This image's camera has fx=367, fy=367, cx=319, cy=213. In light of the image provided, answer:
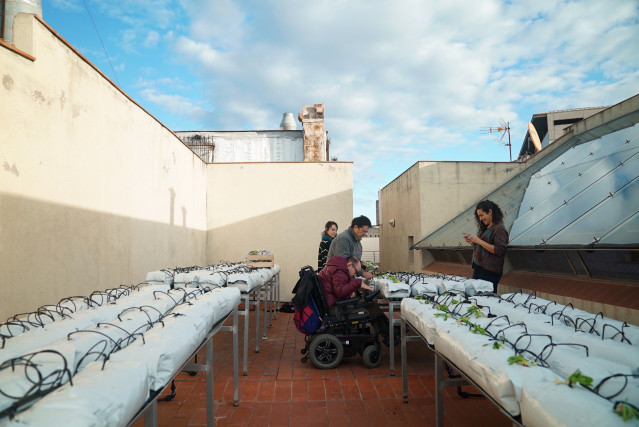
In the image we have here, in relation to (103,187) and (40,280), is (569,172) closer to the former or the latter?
(103,187)

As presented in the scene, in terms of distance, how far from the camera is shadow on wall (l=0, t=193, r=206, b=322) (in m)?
3.47

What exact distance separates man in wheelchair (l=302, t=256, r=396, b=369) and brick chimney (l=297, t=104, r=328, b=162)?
891 cm

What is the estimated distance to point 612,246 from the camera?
12.2ft

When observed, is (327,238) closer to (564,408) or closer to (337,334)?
(337,334)

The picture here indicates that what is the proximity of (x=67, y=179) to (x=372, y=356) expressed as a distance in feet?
13.6

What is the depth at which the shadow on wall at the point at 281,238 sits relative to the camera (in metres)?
9.45

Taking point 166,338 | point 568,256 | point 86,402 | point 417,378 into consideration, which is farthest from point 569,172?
point 86,402

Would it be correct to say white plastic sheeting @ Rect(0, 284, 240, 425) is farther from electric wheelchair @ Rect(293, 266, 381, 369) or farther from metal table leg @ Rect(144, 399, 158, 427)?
electric wheelchair @ Rect(293, 266, 381, 369)

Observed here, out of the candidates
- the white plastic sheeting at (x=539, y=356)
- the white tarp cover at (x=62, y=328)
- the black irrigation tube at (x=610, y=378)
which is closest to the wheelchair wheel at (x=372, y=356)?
the white plastic sheeting at (x=539, y=356)

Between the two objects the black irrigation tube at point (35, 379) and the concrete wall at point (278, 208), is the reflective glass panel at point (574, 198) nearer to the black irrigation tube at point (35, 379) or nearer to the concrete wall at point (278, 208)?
the concrete wall at point (278, 208)

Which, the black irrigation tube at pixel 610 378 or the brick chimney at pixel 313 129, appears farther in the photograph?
the brick chimney at pixel 313 129

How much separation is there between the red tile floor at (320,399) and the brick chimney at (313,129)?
358 inches

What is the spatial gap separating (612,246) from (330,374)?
326cm

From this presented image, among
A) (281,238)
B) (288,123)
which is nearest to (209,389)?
(281,238)
